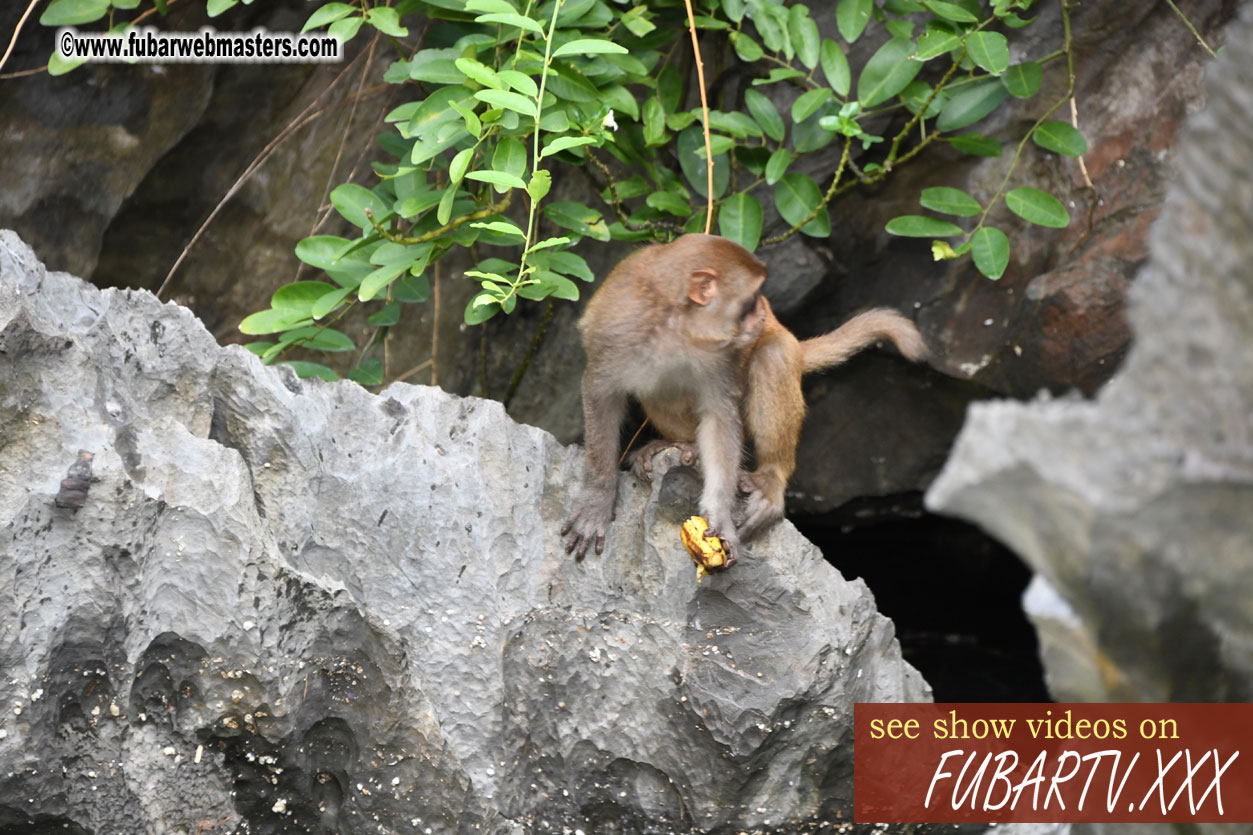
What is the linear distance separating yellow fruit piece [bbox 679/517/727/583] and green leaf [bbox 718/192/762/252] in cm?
140

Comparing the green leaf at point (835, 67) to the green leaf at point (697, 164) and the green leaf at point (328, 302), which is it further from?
the green leaf at point (328, 302)

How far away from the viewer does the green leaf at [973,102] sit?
4.19 metres

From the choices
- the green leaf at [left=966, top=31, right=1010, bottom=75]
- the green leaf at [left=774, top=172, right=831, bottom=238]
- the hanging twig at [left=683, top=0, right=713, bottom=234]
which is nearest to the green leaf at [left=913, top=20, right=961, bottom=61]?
the green leaf at [left=966, top=31, right=1010, bottom=75]

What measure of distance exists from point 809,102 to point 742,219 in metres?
0.48

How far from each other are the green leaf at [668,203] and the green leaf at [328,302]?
3.83ft

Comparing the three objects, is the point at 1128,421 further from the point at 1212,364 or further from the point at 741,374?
the point at 741,374

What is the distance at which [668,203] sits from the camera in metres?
4.20

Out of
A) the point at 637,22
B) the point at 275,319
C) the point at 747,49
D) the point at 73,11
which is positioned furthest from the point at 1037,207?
the point at 73,11

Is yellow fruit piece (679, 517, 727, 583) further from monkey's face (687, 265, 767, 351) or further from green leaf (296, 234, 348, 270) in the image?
green leaf (296, 234, 348, 270)

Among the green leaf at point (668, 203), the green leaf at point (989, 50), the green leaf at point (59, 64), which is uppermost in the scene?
the green leaf at point (989, 50)

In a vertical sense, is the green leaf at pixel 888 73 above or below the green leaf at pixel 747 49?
above

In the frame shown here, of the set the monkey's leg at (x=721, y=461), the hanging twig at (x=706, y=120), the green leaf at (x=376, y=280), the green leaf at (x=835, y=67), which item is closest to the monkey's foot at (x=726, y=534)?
the monkey's leg at (x=721, y=461)

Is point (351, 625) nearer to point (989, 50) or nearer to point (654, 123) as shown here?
point (654, 123)

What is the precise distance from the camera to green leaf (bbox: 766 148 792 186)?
4.13m
